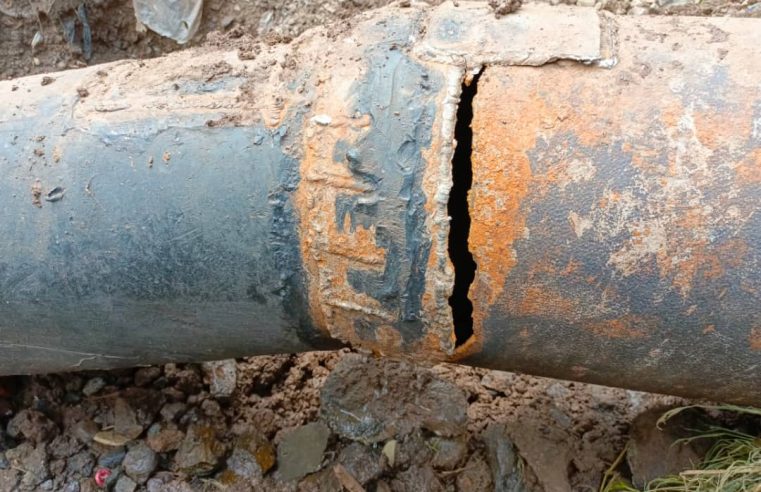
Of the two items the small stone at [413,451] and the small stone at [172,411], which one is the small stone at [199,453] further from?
the small stone at [413,451]

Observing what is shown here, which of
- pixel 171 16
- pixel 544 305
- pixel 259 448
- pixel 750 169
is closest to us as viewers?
pixel 750 169

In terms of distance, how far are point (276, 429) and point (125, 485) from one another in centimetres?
37

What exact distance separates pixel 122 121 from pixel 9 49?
4.53 ft

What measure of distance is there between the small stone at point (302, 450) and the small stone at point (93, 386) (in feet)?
1.61

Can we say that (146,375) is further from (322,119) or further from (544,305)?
(544,305)

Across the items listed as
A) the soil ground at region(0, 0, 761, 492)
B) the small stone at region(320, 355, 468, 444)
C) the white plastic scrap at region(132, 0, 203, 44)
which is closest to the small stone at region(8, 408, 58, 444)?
the soil ground at region(0, 0, 761, 492)

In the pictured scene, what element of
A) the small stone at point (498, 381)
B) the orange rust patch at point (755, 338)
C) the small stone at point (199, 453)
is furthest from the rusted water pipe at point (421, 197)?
the small stone at point (498, 381)

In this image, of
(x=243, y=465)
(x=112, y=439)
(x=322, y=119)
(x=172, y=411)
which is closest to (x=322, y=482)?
(x=243, y=465)

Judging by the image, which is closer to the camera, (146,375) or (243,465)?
(243,465)

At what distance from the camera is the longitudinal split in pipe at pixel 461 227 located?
1187 millimetres

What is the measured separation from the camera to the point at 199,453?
1679 mm

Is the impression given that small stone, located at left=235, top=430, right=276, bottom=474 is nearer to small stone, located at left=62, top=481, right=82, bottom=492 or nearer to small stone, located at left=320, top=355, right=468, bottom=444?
small stone, located at left=320, top=355, right=468, bottom=444

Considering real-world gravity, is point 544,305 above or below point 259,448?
above

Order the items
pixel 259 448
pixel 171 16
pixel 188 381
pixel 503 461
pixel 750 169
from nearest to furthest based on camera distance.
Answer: pixel 750 169
pixel 503 461
pixel 259 448
pixel 188 381
pixel 171 16
